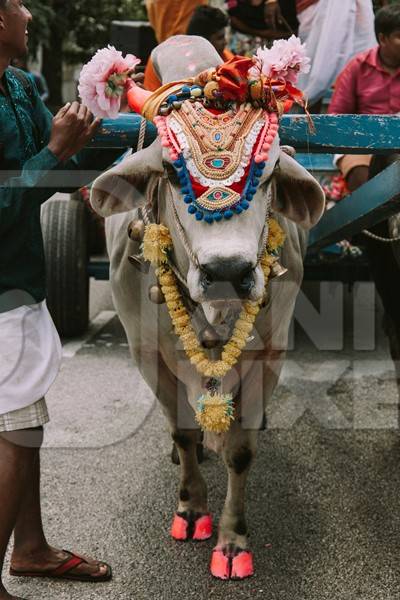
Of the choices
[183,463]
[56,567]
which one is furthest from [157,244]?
[56,567]

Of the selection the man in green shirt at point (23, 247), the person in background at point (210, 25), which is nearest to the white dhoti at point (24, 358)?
the man in green shirt at point (23, 247)

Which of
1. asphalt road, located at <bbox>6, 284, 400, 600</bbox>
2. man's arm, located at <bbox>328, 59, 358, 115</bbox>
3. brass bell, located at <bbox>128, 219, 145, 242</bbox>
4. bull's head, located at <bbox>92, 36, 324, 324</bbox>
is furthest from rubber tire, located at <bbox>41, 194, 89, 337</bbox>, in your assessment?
brass bell, located at <bbox>128, 219, 145, 242</bbox>

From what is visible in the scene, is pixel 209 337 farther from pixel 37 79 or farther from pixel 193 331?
pixel 37 79

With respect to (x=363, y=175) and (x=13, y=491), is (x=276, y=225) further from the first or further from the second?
(x=363, y=175)

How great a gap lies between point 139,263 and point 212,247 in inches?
26.5

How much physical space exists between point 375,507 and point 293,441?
80 centimetres

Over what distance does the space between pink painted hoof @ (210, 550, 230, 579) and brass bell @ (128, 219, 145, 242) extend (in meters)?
1.20

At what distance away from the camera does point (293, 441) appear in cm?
402

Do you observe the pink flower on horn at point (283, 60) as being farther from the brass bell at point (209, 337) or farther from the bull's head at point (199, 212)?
the brass bell at point (209, 337)

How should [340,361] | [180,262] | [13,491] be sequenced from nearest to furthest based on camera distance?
[13,491], [180,262], [340,361]

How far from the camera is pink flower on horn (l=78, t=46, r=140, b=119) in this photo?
2447mm

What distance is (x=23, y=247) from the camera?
7.75 ft

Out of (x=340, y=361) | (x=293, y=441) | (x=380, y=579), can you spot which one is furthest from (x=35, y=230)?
(x=340, y=361)

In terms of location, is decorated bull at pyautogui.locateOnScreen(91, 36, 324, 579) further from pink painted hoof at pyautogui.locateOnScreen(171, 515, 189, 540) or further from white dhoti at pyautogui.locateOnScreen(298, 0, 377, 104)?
white dhoti at pyautogui.locateOnScreen(298, 0, 377, 104)
